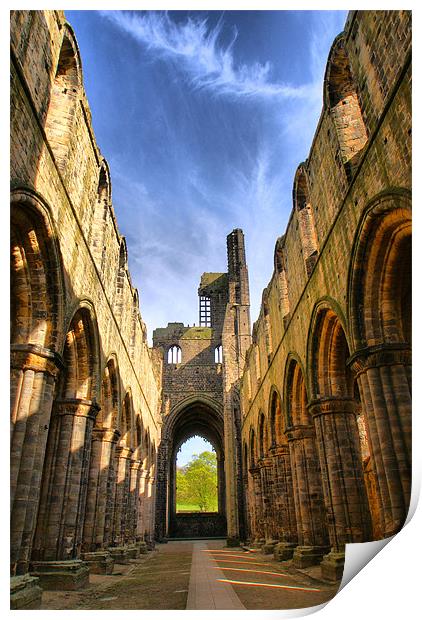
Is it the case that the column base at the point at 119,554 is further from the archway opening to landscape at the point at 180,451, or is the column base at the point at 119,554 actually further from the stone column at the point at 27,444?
the archway opening to landscape at the point at 180,451

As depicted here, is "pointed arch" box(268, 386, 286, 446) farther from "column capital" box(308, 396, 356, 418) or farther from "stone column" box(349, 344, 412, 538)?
"stone column" box(349, 344, 412, 538)

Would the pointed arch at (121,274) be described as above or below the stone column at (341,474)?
above

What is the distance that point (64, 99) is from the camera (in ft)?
25.6

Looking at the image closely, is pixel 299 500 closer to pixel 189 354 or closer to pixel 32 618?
pixel 32 618

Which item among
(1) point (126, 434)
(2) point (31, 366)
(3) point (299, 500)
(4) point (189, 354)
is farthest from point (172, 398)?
(2) point (31, 366)

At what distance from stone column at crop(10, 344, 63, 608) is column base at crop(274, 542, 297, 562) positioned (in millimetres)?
8418

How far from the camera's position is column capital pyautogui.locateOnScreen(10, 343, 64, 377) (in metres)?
6.13

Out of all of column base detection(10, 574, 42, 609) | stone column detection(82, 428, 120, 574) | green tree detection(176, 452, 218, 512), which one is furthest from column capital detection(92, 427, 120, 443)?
green tree detection(176, 452, 218, 512)

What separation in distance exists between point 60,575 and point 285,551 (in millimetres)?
7106

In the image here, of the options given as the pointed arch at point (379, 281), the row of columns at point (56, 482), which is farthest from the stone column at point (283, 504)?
the pointed arch at point (379, 281)

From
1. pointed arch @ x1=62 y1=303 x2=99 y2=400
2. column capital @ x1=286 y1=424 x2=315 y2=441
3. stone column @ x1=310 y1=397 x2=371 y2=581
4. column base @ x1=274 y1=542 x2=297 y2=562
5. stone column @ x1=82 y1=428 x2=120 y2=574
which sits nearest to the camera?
stone column @ x1=310 y1=397 x2=371 y2=581

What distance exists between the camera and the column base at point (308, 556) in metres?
9.57

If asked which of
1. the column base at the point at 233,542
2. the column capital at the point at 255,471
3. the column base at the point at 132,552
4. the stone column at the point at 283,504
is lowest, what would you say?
the column base at the point at 233,542

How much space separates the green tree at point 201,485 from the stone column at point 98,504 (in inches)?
1570
